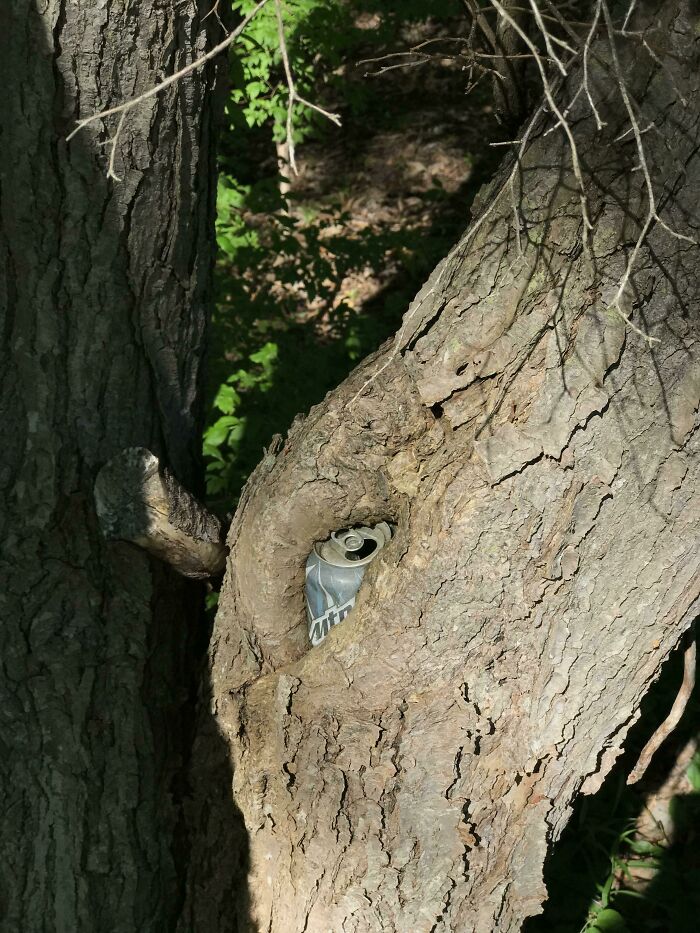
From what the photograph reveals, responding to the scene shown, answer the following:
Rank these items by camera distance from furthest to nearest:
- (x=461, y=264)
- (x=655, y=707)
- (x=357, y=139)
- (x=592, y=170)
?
(x=357, y=139), (x=655, y=707), (x=461, y=264), (x=592, y=170)

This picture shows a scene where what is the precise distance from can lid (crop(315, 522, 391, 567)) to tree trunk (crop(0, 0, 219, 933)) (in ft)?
1.52

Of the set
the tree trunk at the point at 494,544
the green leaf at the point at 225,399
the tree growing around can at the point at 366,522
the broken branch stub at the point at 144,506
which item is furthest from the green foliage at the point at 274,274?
the tree trunk at the point at 494,544

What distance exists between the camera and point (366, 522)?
81.0 inches

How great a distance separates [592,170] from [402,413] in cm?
58

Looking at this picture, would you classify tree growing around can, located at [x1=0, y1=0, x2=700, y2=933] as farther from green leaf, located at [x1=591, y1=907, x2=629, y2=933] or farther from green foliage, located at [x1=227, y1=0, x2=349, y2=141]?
green foliage, located at [x1=227, y1=0, x2=349, y2=141]

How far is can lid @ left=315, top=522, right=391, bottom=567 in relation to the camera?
6.74 feet

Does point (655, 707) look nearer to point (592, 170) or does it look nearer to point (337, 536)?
point (337, 536)

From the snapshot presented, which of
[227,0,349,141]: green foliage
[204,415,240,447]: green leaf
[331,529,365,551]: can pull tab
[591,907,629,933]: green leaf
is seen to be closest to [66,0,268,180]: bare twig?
[331,529,365,551]: can pull tab

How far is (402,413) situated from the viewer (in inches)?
73.6

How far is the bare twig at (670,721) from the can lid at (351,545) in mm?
752

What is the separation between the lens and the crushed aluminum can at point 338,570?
2.06m

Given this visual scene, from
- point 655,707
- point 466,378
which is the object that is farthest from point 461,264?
point 655,707

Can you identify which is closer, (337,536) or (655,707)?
(337,536)

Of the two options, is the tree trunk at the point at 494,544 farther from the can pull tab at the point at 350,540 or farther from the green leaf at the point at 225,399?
the green leaf at the point at 225,399
